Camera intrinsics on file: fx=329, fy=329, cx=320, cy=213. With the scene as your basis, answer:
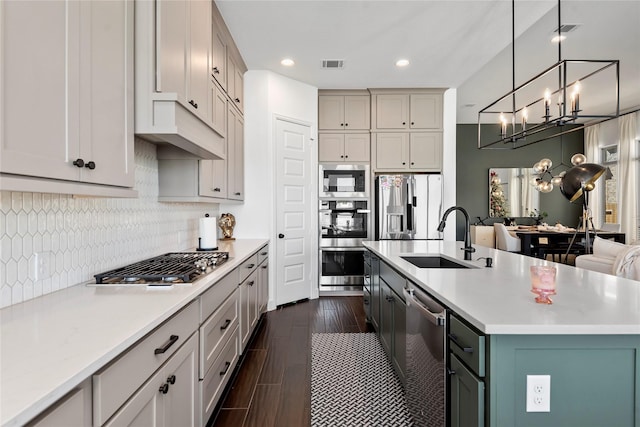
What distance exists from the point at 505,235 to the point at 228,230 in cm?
521

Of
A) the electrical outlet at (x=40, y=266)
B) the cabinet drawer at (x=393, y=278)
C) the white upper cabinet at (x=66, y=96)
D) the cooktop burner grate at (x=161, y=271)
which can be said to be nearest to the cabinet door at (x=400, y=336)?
the cabinet drawer at (x=393, y=278)

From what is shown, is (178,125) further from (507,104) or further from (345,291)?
(507,104)

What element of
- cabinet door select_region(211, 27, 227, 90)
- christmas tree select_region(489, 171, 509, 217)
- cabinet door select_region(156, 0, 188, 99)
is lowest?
christmas tree select_region(489, 171, 509, 217)

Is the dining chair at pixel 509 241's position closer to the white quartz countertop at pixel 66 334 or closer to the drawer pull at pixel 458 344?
the drawer pull at pixel 458 344

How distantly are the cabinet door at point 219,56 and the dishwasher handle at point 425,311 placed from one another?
2.30 metres

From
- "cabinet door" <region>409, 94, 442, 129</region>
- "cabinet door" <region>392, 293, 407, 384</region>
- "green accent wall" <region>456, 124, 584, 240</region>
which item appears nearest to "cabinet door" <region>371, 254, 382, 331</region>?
"cabinet door" <region>392, 293, 407, 384</region>

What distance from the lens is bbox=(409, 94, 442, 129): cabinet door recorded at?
15.9 ft

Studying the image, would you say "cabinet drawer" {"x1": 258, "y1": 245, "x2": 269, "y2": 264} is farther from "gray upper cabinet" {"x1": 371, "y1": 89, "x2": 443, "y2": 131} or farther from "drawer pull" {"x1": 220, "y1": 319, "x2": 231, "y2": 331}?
"gray upper cabinet" {"x1": 371, "y1": 89, "x2": 443, "y2": 131}

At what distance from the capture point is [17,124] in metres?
0.91

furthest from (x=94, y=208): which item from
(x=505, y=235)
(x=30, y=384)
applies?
(x=505, y=235)

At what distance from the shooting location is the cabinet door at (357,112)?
16.1ft

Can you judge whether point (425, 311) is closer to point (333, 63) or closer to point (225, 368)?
point (225, 368)

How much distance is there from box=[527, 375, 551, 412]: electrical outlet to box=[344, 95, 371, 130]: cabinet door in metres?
4.23

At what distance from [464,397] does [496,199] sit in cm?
751
